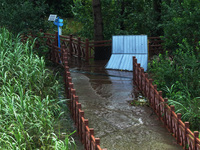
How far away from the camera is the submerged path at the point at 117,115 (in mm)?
9883

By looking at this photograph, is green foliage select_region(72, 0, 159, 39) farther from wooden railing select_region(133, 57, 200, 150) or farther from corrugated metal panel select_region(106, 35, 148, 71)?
wooden railing select_region(133, 57, 200, 150)

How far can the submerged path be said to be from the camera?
389 inches

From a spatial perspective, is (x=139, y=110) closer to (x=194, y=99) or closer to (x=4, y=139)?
(x=194, y=99)

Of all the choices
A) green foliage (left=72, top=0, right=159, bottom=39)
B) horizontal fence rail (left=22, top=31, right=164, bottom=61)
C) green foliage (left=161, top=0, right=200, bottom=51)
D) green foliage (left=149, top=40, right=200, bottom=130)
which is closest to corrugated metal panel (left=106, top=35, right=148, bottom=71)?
horizontal fence rail (left=22, top=31, right=164, bottom=61)

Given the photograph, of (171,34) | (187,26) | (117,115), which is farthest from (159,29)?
(117,115)

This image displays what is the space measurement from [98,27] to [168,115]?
9170 mm

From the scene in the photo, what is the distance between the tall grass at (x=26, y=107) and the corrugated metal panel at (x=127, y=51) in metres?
4.27

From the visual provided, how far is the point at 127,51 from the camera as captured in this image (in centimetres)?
1683

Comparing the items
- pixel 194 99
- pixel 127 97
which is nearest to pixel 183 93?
pixel 194 99

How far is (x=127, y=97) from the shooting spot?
42.6ft

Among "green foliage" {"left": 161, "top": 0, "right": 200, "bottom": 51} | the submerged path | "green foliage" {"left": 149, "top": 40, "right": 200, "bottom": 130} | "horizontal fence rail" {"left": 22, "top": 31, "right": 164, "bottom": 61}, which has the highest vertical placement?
"green foliage" {"left": 161, "top": 0, "right": 200, "bottom": 51}

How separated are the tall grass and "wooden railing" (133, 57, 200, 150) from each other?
268 cm

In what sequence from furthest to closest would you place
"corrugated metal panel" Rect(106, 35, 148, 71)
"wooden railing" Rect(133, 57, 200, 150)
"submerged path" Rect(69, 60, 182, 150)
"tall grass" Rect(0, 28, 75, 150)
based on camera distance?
"corrugated metal panel" Rect(106, 35, 148, 71), "submerged path" Rect(69, 60, 182, 150), "wooden railing" Rect(133, 57, 200, 150), "tall grass" Rect(0, 28, 75, 150)

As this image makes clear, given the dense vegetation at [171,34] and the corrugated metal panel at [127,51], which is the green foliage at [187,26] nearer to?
the dense vegetation at [171,34]
